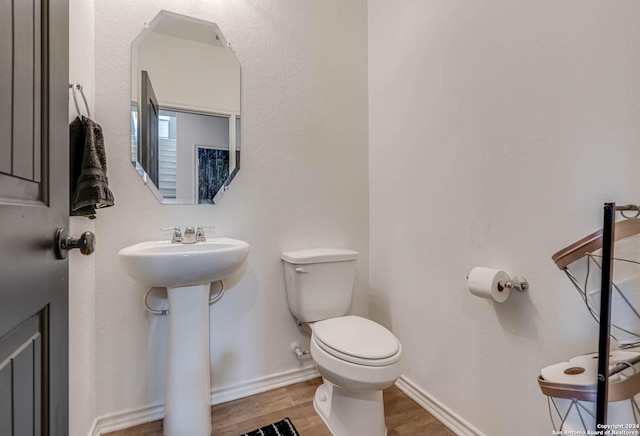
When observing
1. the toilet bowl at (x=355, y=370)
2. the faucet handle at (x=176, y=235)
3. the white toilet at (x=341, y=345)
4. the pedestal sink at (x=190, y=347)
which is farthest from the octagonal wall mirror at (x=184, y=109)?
the toilet bowl at (x=355, y=370)

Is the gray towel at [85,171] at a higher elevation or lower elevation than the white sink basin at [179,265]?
higher

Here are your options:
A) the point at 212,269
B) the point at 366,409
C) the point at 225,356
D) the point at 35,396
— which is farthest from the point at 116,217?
the point at 366,409

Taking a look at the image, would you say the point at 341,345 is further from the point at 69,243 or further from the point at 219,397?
the point at 69,243

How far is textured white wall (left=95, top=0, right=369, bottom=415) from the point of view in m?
1.36

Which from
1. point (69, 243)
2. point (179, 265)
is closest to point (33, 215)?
point (69, 243)

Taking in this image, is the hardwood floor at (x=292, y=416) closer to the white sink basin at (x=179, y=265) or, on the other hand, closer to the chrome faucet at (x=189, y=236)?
the white sink basin at (x=179, y=265)

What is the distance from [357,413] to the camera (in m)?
1.27

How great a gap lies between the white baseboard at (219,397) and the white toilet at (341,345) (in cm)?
19

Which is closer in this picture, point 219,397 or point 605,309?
point 605,309

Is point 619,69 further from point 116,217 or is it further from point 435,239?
point 116,217

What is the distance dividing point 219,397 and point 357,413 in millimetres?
739

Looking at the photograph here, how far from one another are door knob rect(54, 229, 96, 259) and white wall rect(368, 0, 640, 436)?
4.35 ft

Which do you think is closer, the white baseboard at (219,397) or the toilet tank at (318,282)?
the white baseboard at (219,397)

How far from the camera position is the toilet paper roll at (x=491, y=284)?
1.09 m
